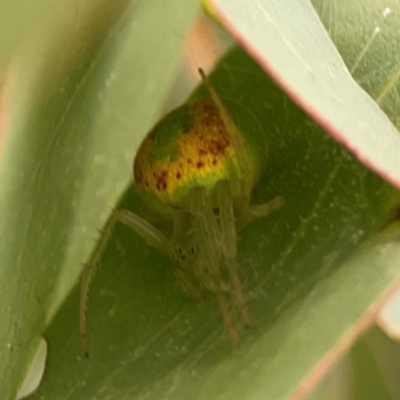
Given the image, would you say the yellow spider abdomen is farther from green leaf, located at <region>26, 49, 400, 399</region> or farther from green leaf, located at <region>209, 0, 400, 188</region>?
green leaf, located at <region>209, 0, 400, 188</region>

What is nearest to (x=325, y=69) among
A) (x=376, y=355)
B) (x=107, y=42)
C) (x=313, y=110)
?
(x=313, y=110)

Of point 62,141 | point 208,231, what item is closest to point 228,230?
point 208,231

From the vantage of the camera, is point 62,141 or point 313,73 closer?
point 313,73

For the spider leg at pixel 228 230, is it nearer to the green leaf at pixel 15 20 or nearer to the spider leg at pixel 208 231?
the spider leg at pixel 208 231

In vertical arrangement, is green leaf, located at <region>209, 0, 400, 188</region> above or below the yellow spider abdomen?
above

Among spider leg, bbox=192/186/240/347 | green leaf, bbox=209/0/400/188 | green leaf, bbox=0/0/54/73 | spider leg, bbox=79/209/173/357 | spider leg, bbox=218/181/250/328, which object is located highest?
green leaf, bbox=209/0/400/188

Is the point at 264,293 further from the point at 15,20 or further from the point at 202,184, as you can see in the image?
the point at 15,20

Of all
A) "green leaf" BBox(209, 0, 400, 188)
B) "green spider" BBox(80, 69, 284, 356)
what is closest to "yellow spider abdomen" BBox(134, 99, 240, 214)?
"green spider" BBox(80, 69, 284, 356)
